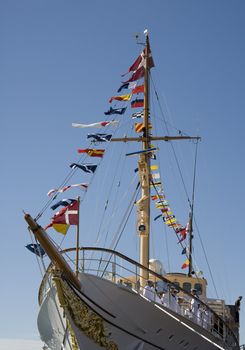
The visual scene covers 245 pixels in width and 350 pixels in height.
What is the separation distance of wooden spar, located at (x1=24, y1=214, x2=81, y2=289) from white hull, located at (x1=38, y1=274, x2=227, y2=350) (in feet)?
1.66

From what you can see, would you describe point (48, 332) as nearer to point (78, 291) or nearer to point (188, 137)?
point (78, 291)

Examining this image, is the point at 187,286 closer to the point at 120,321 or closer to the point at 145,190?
the point at 145,190

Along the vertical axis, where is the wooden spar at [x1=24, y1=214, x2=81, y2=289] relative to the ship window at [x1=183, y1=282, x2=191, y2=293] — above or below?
below

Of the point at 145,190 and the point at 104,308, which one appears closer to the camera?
the point at 104,308

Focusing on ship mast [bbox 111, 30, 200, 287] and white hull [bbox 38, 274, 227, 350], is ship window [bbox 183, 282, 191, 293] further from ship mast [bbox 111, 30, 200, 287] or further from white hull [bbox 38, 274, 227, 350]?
white hull [bbox 38, 274, 227, 350]

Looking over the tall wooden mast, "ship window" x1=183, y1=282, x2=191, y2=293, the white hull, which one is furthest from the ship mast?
"ship window" x1=183, y1=282, x2=191, y2=293

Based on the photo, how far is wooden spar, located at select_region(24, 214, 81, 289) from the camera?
17.9m

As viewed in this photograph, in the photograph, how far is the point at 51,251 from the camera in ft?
60.3

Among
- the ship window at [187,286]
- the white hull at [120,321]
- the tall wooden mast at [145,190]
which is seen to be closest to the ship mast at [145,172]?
the tall wooden mast at [145,190]

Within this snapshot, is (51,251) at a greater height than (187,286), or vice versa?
(187,286)

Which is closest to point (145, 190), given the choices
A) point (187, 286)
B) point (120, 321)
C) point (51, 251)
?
point (187, 286)

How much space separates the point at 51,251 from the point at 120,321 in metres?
3.39

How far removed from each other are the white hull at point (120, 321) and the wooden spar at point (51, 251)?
19.9 inches

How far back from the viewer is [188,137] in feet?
93.8
